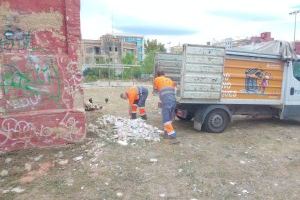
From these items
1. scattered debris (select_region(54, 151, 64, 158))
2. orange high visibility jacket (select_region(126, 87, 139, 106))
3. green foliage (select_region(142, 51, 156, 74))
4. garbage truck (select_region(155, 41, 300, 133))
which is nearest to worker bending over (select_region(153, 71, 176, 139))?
garbage truck (select_region(155, 41, 300, 133))

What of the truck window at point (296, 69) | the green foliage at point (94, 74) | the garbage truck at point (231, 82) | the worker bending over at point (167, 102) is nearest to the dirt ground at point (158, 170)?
the worker bending over at point (167, 102)

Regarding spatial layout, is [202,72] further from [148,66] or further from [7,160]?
[148,66]

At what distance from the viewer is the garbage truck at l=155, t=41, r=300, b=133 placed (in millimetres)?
7355

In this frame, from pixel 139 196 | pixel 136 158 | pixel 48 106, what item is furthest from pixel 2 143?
pixel 139 196

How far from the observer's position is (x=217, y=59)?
24.4 ft

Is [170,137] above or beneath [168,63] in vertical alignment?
beneath

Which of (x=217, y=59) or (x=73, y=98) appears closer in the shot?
(x=73, y=98)

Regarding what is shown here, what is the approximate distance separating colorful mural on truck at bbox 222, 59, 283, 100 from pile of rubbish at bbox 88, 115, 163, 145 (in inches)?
77.9

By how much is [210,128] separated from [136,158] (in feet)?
Result: 8.52

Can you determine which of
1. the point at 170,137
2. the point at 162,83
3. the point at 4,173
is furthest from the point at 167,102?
the point at 4,173

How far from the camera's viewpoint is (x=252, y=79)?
7.94 meters

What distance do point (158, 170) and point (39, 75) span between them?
2736 millimetres

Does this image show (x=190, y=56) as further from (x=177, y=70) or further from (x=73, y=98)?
(x=73, y=98)

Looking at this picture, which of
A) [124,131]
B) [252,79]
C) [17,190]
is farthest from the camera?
[252,79]
